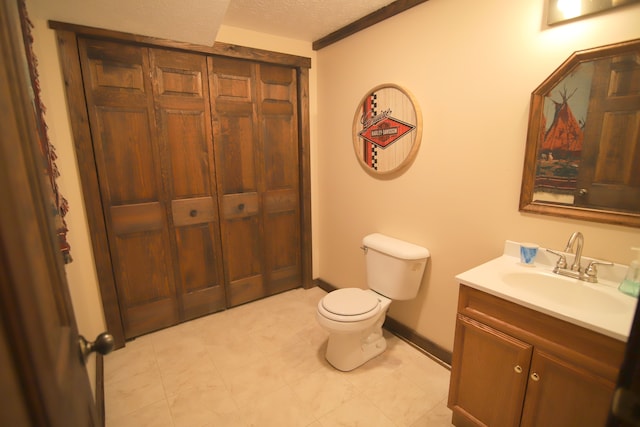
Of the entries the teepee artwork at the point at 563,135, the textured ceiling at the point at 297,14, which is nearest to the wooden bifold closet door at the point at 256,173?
the textured ceiling at the point at 297,14

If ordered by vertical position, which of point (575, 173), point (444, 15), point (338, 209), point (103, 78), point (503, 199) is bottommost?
point (338, 209)

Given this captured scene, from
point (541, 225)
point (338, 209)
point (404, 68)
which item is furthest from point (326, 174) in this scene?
point (541, 225)

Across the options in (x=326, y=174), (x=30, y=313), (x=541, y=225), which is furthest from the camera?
(x=326, y=174)

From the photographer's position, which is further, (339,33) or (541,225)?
(339,33)

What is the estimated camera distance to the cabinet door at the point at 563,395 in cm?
107

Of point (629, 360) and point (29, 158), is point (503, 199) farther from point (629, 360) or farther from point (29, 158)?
point (29, 158)

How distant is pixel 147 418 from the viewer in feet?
5.43

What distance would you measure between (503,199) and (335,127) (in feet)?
4.96

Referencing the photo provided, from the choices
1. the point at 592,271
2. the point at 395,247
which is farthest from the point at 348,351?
the point at 592,271

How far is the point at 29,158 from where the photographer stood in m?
0.54

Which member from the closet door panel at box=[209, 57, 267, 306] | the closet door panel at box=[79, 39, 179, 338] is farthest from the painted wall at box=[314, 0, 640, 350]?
the closet door panel at box=[79, 39, 179, 338]

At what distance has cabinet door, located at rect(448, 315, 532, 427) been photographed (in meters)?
1.28

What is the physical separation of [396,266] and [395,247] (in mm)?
129

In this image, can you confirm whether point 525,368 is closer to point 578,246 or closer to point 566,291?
point 566,291
